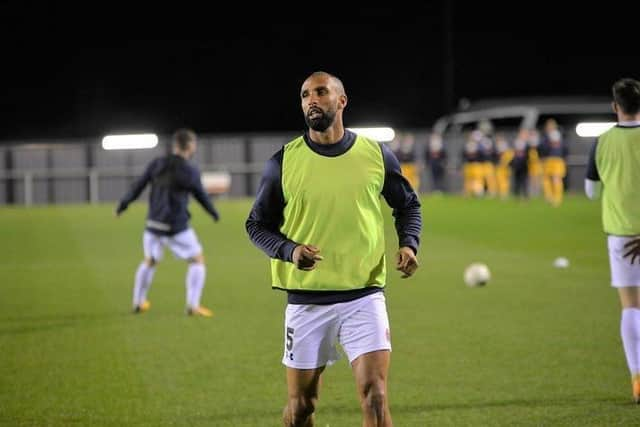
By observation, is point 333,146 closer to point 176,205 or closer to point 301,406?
point 301,406

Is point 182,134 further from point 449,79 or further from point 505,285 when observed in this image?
point 449,79

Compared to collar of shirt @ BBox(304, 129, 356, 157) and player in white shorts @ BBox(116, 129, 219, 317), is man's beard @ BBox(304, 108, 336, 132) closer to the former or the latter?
collar of shirt @ BBox(304, 129, 356, 157)

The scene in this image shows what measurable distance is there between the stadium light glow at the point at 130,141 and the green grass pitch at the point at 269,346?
87.9 feet

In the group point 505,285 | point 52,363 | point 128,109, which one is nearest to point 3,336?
point 52,363

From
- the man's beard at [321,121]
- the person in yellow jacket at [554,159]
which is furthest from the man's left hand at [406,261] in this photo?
the person in yellow jacket at [554,159]

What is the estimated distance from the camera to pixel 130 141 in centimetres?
5091

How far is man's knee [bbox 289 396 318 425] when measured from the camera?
224 inches

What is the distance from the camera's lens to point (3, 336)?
11312mm

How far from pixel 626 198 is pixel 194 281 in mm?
6298

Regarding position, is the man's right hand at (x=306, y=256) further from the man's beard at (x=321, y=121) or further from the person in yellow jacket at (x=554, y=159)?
the person in yellow jacket at (x=554, y=159)

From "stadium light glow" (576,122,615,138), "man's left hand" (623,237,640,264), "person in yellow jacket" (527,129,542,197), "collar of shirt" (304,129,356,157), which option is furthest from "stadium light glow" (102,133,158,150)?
"collar of shirt" (304,129,356,157)

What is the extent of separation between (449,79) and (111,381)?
37131 millimetres

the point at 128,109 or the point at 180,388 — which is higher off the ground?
the point at 128,109

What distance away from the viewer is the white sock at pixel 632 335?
24.7ft
